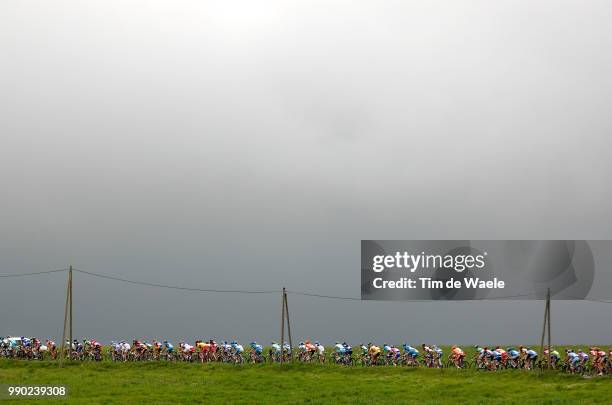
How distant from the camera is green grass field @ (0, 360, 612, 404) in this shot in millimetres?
28281

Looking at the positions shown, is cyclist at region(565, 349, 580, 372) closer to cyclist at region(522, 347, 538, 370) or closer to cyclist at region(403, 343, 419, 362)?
cyclist at region(522, 347, 538, 370)

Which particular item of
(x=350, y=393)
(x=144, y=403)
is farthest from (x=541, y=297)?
(x=144, y=403)

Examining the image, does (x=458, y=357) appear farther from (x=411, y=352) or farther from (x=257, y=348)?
(x=257, y=348)

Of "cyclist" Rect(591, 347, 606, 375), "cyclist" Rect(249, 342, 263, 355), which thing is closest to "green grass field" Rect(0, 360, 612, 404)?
"cyclist" Rect(591, 347, 606, 375)

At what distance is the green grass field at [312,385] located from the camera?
92.8 feet

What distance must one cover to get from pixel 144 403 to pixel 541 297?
735 inches

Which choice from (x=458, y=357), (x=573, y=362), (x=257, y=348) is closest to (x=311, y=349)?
(x=257, y=348)

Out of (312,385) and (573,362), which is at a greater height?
(573,362)

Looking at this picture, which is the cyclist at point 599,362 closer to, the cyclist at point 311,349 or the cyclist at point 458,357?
the cyclist at point 458,357

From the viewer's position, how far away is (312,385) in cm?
3162

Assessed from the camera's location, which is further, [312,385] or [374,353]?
[374,353]

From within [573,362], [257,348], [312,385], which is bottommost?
[312,385]

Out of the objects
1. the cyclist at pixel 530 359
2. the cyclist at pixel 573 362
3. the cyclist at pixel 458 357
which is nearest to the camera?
the cyclist at pixel 573 362

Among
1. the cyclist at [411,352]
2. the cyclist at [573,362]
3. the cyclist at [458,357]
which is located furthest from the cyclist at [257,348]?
the cyclist at [573,362]
